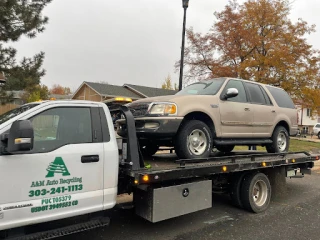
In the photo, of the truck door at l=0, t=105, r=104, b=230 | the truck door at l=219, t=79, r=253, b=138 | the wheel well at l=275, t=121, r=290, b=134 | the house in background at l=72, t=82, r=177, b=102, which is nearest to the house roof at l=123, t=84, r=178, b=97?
the house in background at l=72, t=82, r=177, b=102

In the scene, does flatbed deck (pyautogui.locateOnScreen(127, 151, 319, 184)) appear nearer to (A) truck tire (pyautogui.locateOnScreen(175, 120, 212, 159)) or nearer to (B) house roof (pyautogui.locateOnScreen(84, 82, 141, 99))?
(A) truck tire (pyautogui.locateOnScreen(175, 120, 212, 159))

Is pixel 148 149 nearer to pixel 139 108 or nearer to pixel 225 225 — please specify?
pixel 139 108

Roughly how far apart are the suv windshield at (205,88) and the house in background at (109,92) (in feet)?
80.0

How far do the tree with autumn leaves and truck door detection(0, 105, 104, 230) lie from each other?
1582 centimetres

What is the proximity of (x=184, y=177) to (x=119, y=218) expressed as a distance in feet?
5.47

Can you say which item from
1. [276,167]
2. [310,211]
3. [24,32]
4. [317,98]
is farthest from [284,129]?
[317,98]

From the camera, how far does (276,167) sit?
668 cm

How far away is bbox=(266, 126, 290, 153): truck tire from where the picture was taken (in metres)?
6.96

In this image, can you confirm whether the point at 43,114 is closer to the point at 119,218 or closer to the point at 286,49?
the point at 119,218

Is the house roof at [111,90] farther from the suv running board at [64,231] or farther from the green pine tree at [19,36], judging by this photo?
the suv running board at [64,231]

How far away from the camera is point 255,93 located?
6703 mm

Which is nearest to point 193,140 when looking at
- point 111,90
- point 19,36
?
point 19,36

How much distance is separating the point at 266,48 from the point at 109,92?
58.6 ft

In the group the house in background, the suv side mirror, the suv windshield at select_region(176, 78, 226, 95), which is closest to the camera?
the suv side mirror
